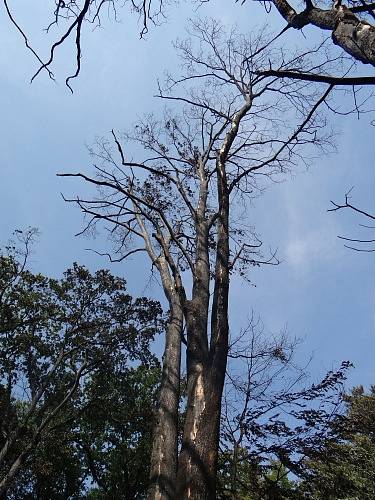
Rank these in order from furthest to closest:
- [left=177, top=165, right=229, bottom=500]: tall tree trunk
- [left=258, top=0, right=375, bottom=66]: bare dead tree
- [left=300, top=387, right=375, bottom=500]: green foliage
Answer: [left=300, top=387, right=375, bottom=500]: green foliage < [left=177, top=165, right=229, bottom=500]: tall tree trunk < [left=258, top=0, right=375, bottom=66]: bare dead tree

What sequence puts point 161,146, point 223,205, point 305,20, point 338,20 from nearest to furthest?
point 338,20
point 305,20
point 223,205
point 161,146

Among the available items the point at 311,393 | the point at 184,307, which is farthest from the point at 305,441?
the point at 184,307

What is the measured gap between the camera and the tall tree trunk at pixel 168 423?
4.73 meters

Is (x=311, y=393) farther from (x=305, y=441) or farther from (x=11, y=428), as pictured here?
(x=11, y=428)

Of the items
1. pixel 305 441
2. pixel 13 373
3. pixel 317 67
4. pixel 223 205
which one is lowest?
pixel 305 441

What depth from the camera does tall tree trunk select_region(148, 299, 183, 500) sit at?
4734 millimetres

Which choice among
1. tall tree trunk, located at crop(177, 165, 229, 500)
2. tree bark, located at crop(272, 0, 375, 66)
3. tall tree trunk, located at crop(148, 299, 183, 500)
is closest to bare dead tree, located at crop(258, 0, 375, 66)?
tree bark, located at crop(272, 0, 375, 66)

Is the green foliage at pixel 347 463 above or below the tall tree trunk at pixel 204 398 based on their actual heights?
above

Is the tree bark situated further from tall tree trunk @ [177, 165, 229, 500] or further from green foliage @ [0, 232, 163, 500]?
green foliage @ [0, 232, 163, 500]

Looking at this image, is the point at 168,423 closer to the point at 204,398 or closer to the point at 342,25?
the point at 204,398

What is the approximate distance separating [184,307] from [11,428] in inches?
353

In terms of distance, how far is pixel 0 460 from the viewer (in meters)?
10.1

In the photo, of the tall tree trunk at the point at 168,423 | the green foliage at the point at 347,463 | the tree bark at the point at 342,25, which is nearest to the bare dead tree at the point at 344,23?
the tree bark at the point at 342,25

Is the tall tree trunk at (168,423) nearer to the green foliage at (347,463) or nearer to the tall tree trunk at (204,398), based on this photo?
the tall tree trunk at (204,398)
